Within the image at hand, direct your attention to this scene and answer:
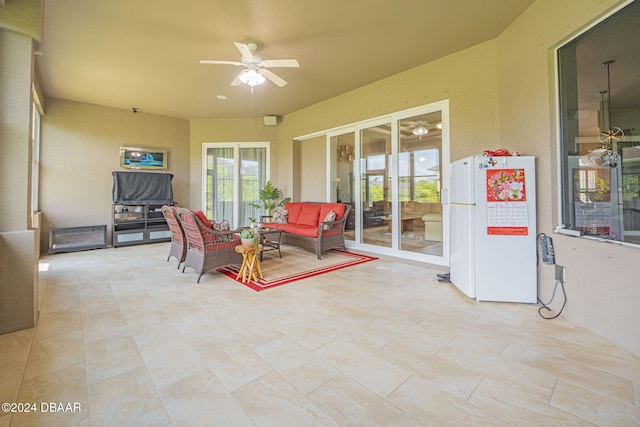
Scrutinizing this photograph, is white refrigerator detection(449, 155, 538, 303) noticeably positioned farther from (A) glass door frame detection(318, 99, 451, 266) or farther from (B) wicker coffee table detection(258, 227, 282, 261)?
(B) wicker coffee table detection(258, 227, 282, 261)

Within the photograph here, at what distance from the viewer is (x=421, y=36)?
3459mm

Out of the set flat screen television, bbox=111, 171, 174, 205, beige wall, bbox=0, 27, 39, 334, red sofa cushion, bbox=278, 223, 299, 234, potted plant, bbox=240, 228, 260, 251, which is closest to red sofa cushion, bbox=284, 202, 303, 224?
red sofa cushion, bbox=278, 223, 299, 234

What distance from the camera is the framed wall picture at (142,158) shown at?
6.21 m

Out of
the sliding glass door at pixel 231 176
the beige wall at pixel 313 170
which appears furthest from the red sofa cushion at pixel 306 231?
the sliding glass door at pixel 231 176

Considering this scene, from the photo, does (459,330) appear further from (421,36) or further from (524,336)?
(421,36)

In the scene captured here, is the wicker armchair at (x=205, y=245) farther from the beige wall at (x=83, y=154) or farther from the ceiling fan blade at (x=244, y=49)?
the beige wall at (x=83, y=154)

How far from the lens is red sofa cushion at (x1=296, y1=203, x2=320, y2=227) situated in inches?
216

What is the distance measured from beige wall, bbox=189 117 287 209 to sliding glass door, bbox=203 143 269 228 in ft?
0.48

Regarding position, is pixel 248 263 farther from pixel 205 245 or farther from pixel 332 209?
pixel 332 209

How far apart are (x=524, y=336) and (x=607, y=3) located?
266 cm

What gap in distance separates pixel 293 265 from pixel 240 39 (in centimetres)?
322

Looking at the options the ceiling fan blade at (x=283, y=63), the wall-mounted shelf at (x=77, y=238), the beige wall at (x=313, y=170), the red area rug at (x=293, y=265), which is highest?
the ceiling fan blade at (x=283, y=63)

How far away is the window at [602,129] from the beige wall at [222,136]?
5.74m

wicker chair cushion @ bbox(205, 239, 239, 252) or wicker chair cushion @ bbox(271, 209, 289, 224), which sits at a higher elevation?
wicker chair cushion @ bbox(271, 209, 289, 224)
